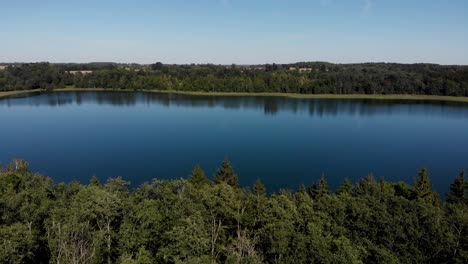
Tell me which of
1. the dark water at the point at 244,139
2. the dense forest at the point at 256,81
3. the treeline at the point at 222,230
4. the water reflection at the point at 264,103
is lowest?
the dark water at the point at 244,139

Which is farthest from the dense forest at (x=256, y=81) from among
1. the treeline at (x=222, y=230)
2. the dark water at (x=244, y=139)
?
the treeline at (x=222, y=230)

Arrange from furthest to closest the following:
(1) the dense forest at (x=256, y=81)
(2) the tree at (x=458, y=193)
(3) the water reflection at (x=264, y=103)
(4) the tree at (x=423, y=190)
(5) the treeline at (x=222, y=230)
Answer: (1) the dense forest at (x=256, y=81), (3) the water reflection at (x=264, y=103), (2) the tree at (x=458, y=193), (4) the tree at (x=423, y=190), (5) the treeline at (x=222, y=230)

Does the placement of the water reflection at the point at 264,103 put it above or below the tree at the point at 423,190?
above

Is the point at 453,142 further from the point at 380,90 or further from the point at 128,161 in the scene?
the point at 380,90

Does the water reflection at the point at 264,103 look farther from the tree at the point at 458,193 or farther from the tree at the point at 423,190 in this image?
the tree at the point at 423,190

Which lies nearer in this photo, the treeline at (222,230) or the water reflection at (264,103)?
the treeline at (222,230)

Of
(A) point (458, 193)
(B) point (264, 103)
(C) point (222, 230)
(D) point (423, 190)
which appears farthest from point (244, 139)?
(B) point (264, 103)

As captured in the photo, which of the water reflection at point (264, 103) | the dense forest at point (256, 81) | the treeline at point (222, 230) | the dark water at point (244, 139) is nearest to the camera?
the treeline at point (222, 230)
